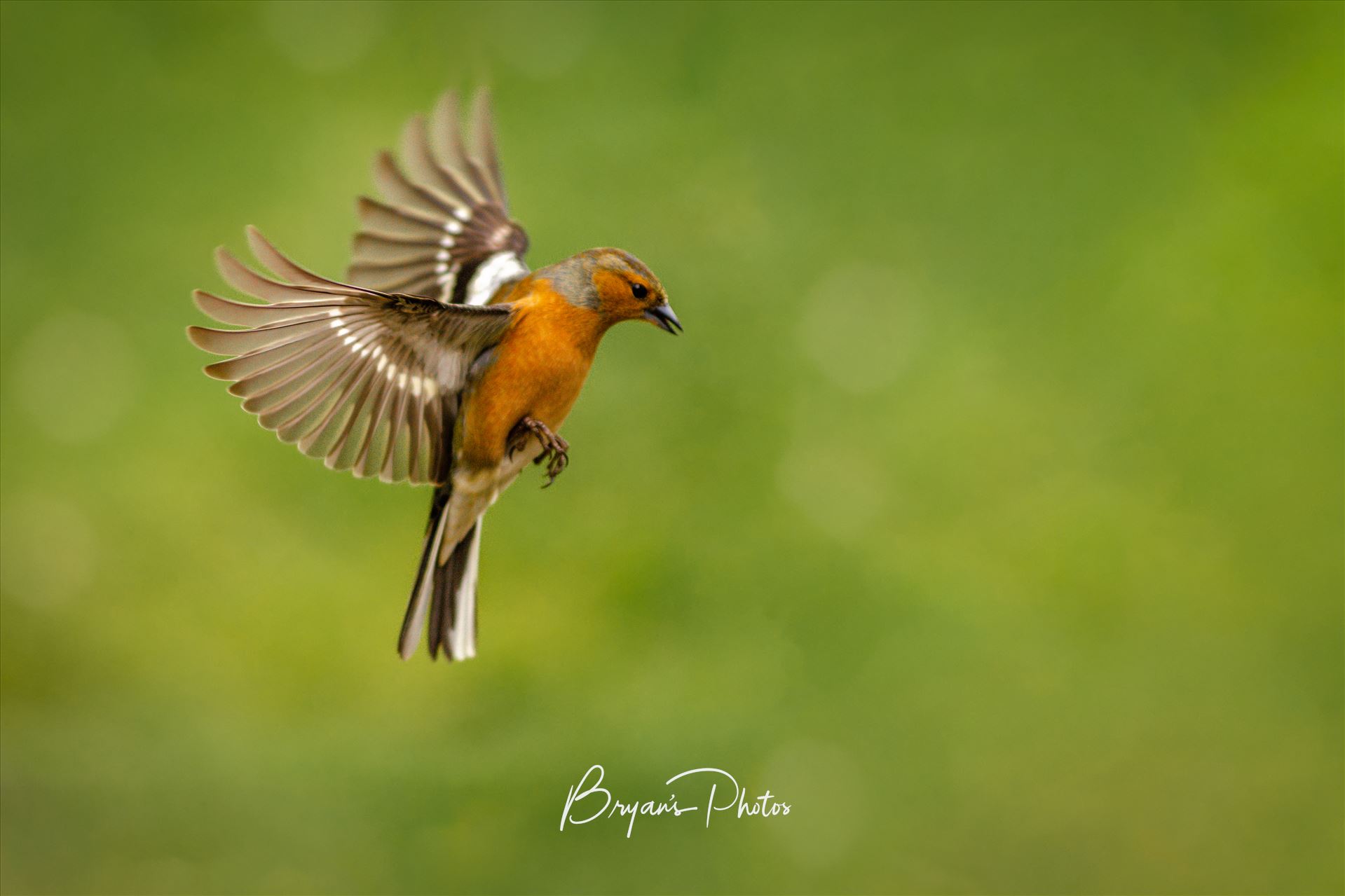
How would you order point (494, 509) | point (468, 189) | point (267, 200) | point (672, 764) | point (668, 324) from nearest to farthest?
point (668, 324) < point (468, 189) < point (672, 764) < point (494, 509) < point (267, 200)

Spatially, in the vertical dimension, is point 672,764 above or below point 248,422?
below

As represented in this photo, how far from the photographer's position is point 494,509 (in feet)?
16.8

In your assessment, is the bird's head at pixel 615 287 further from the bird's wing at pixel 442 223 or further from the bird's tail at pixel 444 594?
the bird's wing at pixel 442 223

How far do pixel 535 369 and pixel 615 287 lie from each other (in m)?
0.24

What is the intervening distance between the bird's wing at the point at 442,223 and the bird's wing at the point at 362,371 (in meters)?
0.99

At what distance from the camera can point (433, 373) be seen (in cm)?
265

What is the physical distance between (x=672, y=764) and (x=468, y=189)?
6.97 feet

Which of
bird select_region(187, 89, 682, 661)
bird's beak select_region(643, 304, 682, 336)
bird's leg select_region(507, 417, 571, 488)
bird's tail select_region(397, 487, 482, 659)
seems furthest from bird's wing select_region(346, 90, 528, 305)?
bird's beak select_region(643, 304, 682, 336)

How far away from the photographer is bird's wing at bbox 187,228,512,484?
93.6 inches

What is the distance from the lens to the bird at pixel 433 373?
7.59ft

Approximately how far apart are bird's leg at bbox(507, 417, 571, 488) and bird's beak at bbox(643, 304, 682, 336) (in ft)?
0.89

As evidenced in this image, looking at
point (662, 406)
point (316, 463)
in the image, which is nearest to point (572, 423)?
point (662, 406)

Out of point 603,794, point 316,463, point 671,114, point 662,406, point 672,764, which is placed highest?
point 671,114

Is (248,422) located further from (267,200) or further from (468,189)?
(468,189)
